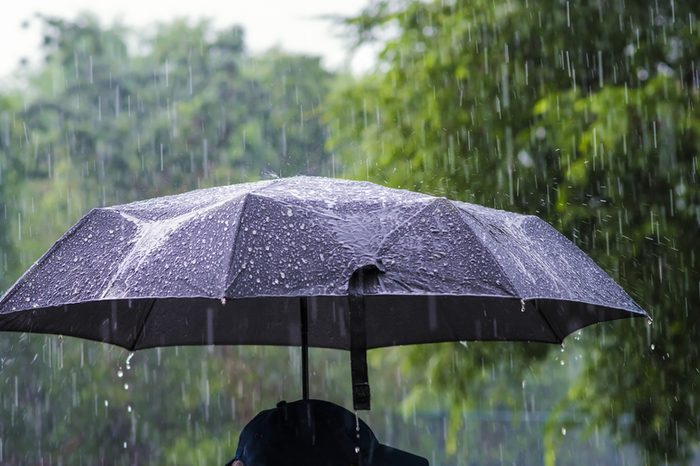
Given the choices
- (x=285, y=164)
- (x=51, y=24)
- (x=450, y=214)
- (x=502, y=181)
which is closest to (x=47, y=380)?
(x=285, y=164)

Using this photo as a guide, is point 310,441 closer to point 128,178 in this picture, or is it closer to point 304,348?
point 304,348

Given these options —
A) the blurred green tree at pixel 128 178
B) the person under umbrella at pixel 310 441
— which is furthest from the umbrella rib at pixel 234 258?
the blurred green tree at pixel 128 178

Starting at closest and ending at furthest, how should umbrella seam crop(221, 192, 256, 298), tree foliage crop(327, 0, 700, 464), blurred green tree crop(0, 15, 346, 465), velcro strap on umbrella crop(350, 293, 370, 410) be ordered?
umbrella seam crop(221, 192, 256, 298) < velcro strap on umbrella crop(350, 293, 370, 410) < tree foliage crop(327, 0, 700, 464) < blurred green tree crop(0, 15, 346, 465)

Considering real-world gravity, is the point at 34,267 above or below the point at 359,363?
above

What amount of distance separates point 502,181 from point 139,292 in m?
3.91

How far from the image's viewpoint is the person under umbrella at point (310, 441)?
10.2 feet

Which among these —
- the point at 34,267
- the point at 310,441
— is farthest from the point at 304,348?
the point at 34,267

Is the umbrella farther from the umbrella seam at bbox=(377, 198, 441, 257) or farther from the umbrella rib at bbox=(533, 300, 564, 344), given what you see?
the umbrella rib at bbox=(533, 300, 564, 344)

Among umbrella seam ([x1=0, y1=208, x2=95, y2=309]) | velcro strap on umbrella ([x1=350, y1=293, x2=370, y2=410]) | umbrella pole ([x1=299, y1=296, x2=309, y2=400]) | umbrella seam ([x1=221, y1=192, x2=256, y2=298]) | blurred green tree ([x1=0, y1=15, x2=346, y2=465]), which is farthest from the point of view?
blurred green tree ([x1=0, y1=15, x2=346, y2=465])

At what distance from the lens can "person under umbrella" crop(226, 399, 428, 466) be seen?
10.2 ft

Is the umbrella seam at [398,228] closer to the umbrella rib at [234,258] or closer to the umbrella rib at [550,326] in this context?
the umbrella rib at [234,258]

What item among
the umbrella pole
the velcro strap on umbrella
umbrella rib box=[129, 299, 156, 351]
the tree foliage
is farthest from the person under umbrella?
the tree foliage

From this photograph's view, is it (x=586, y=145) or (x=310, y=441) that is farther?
(x=586, y=145)

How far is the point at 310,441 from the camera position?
3.15 metres
